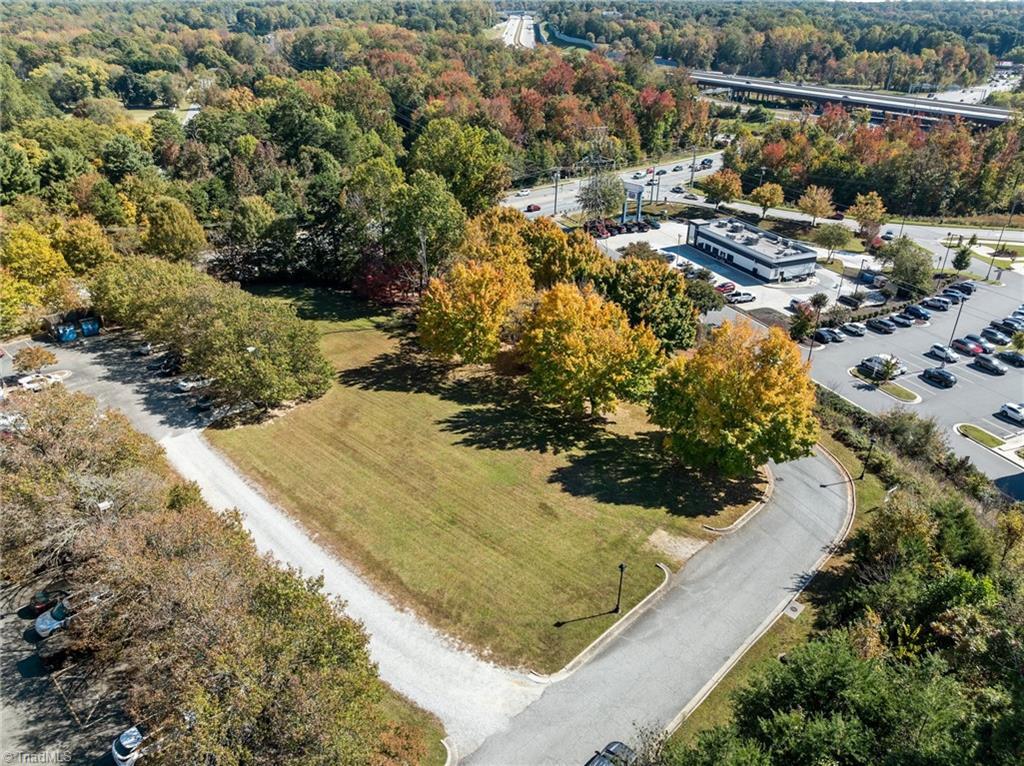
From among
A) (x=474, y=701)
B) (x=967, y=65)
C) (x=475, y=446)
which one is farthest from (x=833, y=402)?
(x=967, y=65)

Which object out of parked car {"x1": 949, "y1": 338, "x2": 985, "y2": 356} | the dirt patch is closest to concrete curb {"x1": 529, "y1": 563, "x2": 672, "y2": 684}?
the dirt patch

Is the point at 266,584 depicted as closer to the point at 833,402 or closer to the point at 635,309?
the point at 635,309

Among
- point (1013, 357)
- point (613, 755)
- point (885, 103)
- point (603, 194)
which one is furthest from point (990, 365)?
point (885, 103)

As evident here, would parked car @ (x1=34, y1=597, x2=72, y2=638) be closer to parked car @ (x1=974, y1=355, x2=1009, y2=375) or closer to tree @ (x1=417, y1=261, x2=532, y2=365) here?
tree @ (x1=417, y1=261, x2=532, y2=365)

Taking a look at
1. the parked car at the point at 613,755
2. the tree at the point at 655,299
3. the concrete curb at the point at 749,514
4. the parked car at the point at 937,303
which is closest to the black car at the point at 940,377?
the parked car at the point at 937,303

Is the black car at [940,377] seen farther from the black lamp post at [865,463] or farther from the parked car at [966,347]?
the black lamp post at [865,463]

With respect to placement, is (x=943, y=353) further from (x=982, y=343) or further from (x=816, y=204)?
(x=816, y=204)

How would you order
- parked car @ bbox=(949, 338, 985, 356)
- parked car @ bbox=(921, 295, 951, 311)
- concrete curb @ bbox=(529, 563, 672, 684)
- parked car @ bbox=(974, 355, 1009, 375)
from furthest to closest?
1. parked car @ bbox=(921, 295, 951, 311)
2. parked car @ bbox=(949, 338, 985, 356)
3. parked car @ bbox=(974, 355, 1009, 375)
4. concrete curb @ bbox=(529, 563, 672, 684)
